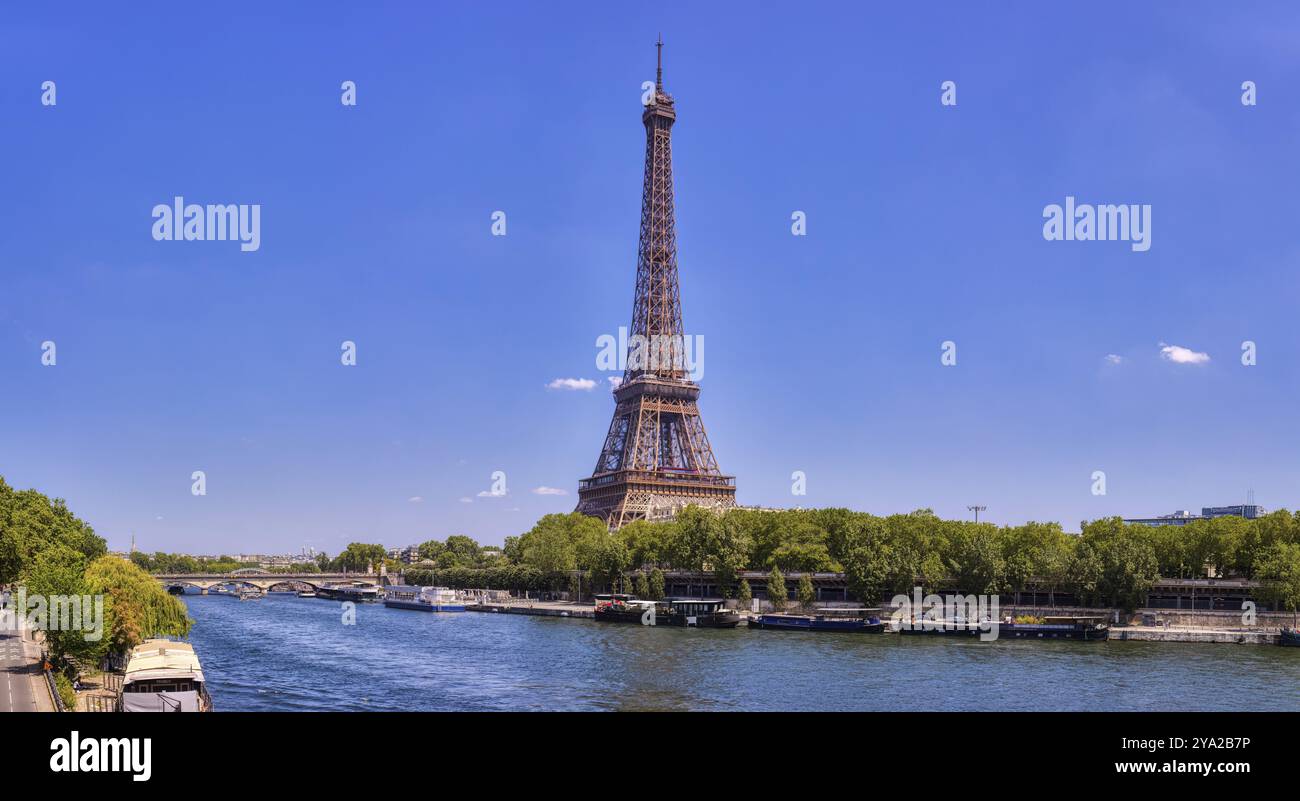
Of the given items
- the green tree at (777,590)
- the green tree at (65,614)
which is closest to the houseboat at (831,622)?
the green tree at (777,590)

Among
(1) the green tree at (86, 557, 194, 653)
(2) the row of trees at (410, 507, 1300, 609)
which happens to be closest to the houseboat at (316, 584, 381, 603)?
(2) the row of trees at (410, 507, 1300, 609)

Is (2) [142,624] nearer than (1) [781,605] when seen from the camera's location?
Yes

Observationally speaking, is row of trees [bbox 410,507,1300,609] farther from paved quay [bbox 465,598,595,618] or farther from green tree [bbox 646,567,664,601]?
paved quay [bbox 465,598,595,618]

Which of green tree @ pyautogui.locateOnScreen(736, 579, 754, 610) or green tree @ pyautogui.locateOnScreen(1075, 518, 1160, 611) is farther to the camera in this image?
green tree @ pyautogui.locateOnScreen(736, 579, 754, 610)

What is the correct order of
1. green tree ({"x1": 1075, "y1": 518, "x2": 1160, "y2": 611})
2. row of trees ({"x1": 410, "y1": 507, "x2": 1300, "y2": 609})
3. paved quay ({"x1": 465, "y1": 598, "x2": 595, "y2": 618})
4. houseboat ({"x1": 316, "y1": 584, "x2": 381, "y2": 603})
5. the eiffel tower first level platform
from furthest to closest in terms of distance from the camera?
houseboat ({"x1": 316, "y1": 584, "x2": 381, "y2": 603}), the eiffel tower first level platform, paved quay ({"x1": 465, "y1": 598, "x2": 595, "y2": 618}), row of trees ({"x1": 410, "y1": 507, "x2": 1300, "y2": 609}), green tree ({"x1": 1075, "y1": 518, "x2": 1160, "y2": 611})

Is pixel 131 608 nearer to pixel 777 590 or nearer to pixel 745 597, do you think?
pixel 777 590
